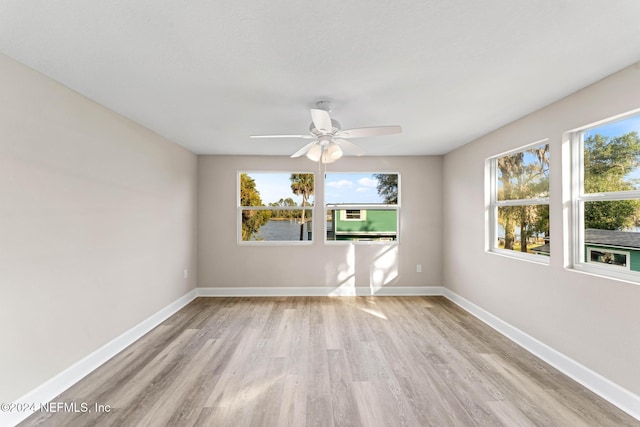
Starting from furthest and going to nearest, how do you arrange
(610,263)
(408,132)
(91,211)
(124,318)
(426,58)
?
(408,132) → (124,318) → (91,211) → (610,263) → (426,58)

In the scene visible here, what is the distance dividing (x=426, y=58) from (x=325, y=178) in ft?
10.4

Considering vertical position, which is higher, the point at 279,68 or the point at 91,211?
the point at 279,68

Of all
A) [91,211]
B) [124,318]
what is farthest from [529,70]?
[124,318]

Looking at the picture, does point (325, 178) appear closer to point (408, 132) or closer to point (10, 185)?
point (408, 132)

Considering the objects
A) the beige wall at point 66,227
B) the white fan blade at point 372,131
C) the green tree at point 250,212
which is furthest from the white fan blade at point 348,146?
the green tree at point 250,212

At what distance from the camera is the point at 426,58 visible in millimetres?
1899

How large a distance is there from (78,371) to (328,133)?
289 centimetres

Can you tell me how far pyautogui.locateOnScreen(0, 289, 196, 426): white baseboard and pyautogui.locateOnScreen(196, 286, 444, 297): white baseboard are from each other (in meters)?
1.17

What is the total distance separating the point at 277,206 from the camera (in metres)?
4.99

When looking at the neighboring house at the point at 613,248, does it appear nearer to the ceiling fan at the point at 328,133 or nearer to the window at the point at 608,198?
the window at the point at 608,198

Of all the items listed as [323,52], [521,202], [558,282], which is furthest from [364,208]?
[323,52]

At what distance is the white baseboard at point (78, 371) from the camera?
6.37 feet

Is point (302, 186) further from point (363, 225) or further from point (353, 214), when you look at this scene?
point (363, 225)

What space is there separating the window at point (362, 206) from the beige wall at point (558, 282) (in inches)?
46.1
